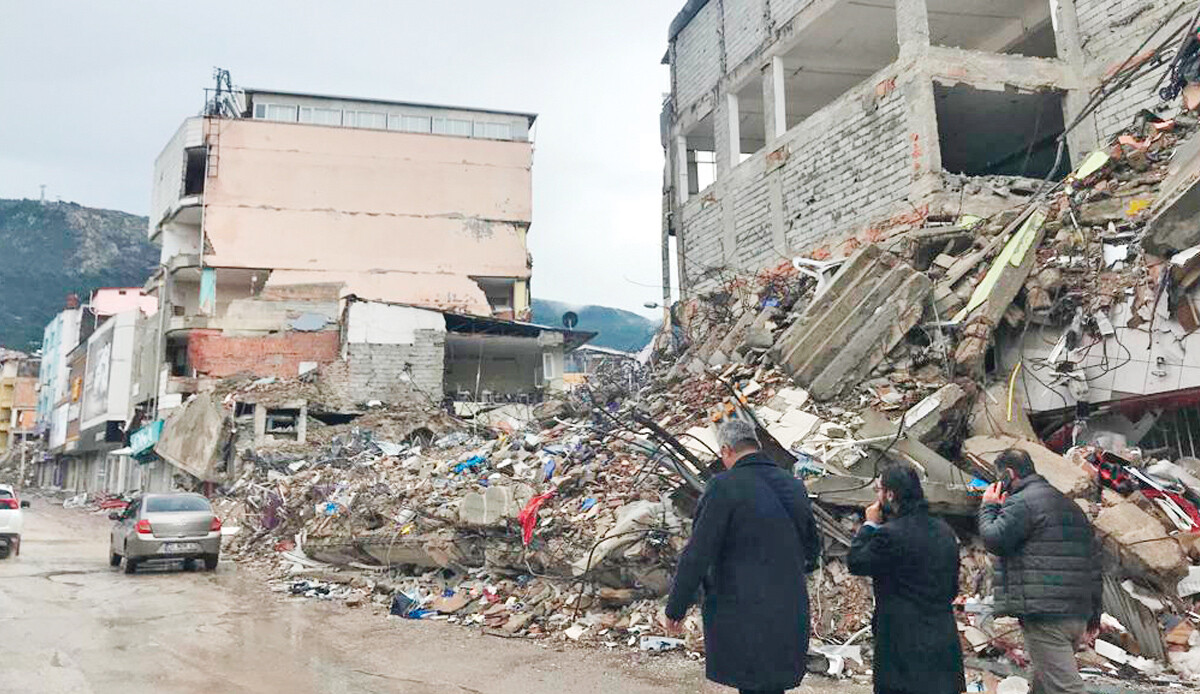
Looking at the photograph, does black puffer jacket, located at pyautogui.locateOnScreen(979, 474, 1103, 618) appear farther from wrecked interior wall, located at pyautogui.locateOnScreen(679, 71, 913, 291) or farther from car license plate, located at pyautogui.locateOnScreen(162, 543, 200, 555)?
car license plate, located at pyautogui.locateOnScreen(162, 543, 200, 555)

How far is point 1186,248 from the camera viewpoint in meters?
7.59

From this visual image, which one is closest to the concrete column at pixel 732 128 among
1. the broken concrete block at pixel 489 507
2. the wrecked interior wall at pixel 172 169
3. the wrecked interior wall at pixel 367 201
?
the broken concrete block at pixel 489 507

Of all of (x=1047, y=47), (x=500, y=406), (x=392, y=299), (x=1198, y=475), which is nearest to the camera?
(x=1198, y=475)

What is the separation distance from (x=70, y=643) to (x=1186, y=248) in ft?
37.8

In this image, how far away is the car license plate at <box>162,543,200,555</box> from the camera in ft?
41.4

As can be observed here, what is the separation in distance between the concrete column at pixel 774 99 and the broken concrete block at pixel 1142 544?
12583 millimetres

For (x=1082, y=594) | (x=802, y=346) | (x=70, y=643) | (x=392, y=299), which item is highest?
(x=392, y=299)

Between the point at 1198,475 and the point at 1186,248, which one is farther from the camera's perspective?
the point at 1186,248

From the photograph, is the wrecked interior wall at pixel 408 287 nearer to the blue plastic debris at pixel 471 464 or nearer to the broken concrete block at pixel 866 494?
the blue plastic debris at pixel 471 464

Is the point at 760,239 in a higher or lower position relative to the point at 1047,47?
lower

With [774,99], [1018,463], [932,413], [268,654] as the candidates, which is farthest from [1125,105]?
[268,654]

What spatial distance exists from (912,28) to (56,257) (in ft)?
468

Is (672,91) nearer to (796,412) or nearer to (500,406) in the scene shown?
(500,406)

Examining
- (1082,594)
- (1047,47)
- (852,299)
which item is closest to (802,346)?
(852,299)
